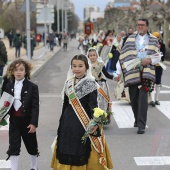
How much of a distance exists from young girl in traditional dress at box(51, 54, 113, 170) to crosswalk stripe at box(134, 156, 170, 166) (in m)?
1.28

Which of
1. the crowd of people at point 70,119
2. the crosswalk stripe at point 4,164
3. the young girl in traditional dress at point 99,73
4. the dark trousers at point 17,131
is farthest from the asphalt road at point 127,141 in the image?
the crowd of people at point 70,119

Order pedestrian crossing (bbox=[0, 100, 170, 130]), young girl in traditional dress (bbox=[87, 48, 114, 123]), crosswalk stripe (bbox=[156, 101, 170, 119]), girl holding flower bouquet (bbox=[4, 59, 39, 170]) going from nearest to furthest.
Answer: girl holding flower bouquet (bbox=[4, 59, 39, 170]), young girl in traditional dress (bbox=[87, 48, 114, 123]), pedestrian crossing (bbox=[0, 100, 170, 130]), crosswalk stripe (bbox=[156, 101, 170, 119])

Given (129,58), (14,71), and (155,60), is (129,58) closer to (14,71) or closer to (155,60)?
(155,60)

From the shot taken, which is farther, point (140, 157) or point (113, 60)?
point (113, 60)

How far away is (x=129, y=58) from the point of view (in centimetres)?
746

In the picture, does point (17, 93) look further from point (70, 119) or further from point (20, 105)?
point (70, 119)

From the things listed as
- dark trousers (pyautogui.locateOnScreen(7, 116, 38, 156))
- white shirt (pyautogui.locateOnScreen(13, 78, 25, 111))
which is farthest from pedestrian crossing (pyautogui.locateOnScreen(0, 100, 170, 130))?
white shirt (pyautogui.locateOnScreen(13, 78, 25, 111))

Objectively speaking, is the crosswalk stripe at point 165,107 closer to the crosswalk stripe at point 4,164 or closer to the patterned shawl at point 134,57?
the patterned shawl at point 134,57

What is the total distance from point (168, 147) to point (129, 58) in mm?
1771

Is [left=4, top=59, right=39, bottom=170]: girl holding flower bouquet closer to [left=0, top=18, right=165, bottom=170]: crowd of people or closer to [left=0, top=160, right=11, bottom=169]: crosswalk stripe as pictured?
[left=0, top=18, right=165, bottom=170]: crowd of people

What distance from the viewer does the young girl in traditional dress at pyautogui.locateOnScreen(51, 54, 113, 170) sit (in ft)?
14.8

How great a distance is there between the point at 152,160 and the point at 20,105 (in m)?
2.10

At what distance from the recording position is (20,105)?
5000 mm

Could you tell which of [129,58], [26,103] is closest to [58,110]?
[129,58]
